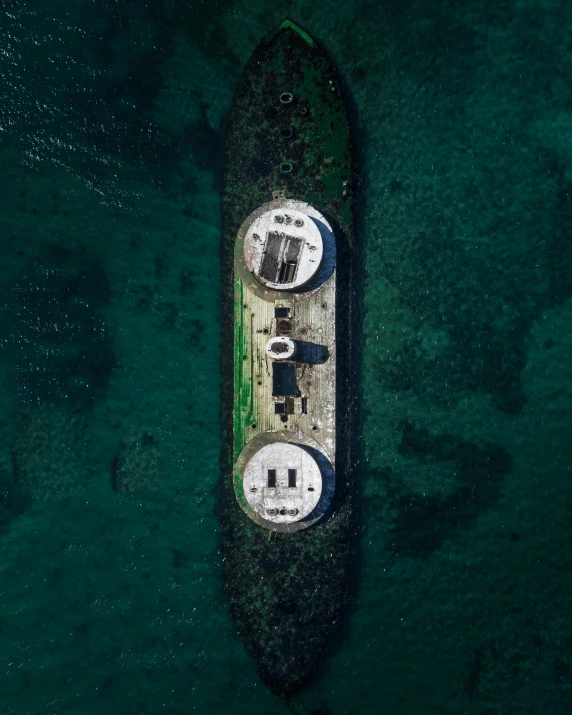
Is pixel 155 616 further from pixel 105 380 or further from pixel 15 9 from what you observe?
pixel 15 9

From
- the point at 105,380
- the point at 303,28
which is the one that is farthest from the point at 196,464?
the point at 303,28

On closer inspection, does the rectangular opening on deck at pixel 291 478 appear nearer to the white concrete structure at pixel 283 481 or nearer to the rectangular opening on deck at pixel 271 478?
the white concrete structure at pixel 283 481

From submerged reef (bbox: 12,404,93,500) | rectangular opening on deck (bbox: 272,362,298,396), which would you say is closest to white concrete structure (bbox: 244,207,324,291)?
rectangular opening on deck (bbox: 272,362,298,396)

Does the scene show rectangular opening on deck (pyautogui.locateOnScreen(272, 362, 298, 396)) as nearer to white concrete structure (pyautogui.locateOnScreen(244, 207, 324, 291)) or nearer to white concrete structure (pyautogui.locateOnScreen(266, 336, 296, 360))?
white concrete structure (pyautogui.locateOnScreen(266, 336, 296, 360))

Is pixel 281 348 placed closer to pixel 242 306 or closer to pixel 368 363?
pixel 242 306

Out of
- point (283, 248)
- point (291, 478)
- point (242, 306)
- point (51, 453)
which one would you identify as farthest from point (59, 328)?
point (291, 478)
